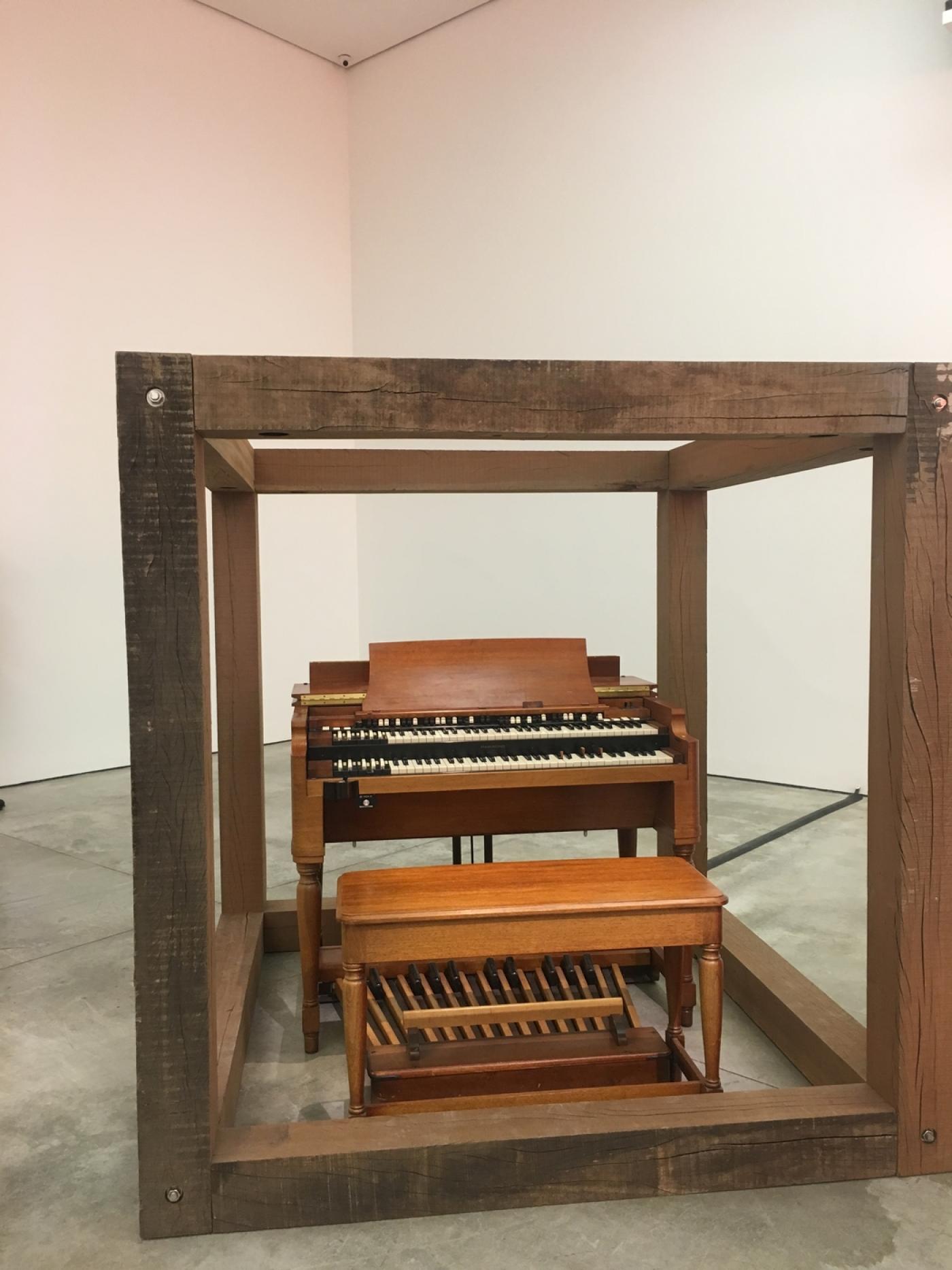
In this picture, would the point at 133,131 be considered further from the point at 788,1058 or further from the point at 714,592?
the point at 788,1058

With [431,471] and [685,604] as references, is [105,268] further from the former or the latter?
[685,604]

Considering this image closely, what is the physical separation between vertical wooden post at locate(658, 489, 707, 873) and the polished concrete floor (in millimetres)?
859

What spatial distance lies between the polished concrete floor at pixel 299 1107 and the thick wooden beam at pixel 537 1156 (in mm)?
33

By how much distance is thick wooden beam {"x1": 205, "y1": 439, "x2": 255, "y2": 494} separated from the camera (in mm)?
2334

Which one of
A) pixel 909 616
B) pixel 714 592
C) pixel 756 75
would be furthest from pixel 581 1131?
pixel 756 75

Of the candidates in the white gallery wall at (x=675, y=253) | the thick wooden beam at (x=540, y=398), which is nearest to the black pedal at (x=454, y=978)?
the thick wooden beam at (x=540, y=398)

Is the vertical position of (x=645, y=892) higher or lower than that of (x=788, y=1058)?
higher

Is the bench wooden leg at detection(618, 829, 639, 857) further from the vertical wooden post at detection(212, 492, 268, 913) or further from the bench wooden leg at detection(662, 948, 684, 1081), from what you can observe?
the vertical wooden post at detection(212, 492, 268, 913)

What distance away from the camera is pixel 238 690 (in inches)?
129

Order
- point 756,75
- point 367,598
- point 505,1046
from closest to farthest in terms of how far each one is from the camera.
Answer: point 505,1046, point 756,75, point 367,598

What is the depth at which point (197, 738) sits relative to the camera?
6.07 feet

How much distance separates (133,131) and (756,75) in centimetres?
377

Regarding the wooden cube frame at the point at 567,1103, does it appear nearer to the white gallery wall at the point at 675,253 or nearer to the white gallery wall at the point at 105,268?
the white gallery wall at the point at 675,253

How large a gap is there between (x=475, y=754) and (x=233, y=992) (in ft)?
3.00
